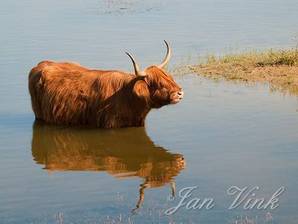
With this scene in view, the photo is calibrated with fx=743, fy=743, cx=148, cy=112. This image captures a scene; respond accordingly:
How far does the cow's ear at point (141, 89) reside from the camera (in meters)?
9.96

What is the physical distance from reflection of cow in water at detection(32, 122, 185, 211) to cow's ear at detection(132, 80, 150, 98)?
49 centimetres

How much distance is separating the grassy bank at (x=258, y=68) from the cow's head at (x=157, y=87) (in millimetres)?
2632

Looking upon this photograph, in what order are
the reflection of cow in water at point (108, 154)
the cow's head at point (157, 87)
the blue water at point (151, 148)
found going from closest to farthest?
1. the blue water at point (151, 148)
2. the reflection of cow in water at point (108, 154)
3. the cow's head at point (157, 87)

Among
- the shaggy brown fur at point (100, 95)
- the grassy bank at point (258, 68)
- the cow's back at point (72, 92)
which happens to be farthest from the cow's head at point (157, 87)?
the grassy bank at point (258, 68)

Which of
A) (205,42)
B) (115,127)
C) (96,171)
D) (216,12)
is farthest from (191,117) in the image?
(216,12)

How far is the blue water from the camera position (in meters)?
7.11

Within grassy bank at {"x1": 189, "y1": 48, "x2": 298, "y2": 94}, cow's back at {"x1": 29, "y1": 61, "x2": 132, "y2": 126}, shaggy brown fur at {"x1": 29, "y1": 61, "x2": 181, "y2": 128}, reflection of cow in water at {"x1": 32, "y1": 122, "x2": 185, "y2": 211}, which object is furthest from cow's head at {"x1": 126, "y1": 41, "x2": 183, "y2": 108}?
grassy bank at {"x1": 189, "y1": 48, "x2": 298, "y2": 94}

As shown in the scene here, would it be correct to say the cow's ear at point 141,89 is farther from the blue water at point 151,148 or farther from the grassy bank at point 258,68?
the grassy bank at point 258,68

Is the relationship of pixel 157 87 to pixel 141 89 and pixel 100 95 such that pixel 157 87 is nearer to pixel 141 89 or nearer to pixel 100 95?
pixel 141 89

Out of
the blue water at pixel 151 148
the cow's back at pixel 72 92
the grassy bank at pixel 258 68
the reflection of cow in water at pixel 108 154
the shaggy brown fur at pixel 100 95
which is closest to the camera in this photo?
the blue water at pixel 151 148

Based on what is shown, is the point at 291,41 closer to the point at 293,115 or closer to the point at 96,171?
the point at 293,115

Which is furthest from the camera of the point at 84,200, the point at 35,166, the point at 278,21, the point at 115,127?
the point at 278,21

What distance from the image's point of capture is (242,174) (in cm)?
801

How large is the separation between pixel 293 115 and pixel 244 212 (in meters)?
3.78
